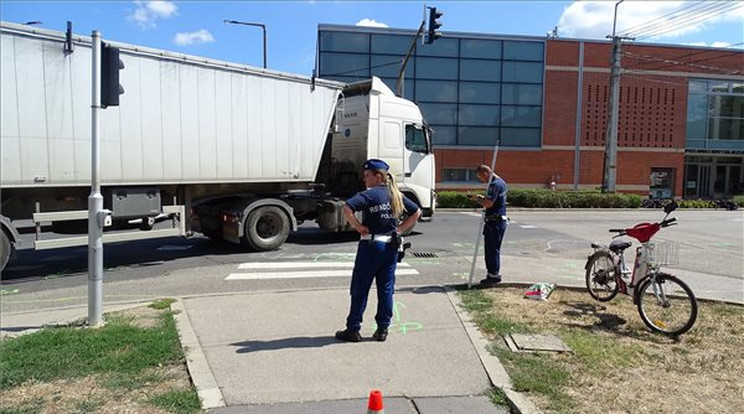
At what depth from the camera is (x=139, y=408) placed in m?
3.75

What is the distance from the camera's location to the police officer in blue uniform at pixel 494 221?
7.46 meters

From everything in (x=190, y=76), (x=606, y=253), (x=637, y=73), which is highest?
(x=637, y=73)

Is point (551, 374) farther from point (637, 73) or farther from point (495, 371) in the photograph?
point (637, 73)

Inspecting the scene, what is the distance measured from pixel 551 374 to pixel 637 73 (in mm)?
35463

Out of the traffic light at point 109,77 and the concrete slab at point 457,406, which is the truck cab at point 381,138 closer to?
the traffic light at point 109,77

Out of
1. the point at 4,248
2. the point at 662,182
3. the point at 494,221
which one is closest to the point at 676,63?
the point at 662,182

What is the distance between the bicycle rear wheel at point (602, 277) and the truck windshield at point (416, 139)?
6.63 metres

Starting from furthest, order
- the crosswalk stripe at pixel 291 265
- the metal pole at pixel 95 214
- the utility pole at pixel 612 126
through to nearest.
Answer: the utility pole at pixel 612 126
the crosswalk stripe at pixel 291 265
the metal pole at pixel 95 214

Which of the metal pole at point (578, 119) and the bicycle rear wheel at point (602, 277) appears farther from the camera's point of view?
the metal pole at point (578, 119)

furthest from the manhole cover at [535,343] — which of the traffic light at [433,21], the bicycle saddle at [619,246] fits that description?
the traffic light at [433,21]

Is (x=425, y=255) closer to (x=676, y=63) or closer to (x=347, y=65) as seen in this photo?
(x=347, y=65)

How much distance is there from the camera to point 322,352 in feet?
15.9

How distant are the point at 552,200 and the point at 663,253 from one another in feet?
70.6

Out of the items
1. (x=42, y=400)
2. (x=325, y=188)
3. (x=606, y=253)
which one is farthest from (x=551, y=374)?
(x=325, y=188)
